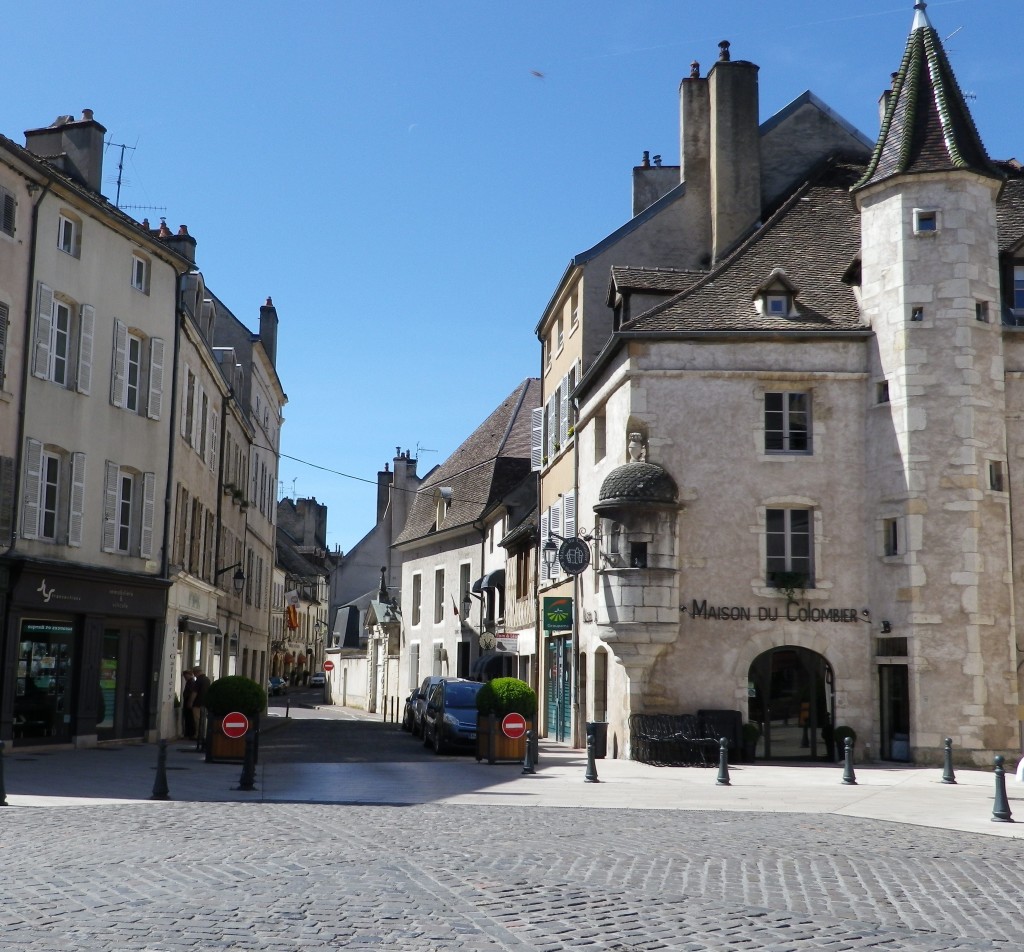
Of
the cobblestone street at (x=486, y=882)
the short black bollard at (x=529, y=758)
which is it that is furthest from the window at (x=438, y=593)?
the cobblestone street at (x=486, y=882)

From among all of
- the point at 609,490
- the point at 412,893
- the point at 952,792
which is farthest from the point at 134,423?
the point at 412,893

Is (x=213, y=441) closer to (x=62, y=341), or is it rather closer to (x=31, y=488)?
(x=62, y=341)

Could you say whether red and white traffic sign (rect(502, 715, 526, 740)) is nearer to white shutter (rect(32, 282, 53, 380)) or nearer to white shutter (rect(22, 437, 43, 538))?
white shutter (rect(22, 437, 43, 538))

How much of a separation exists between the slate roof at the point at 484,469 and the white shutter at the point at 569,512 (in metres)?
11.0

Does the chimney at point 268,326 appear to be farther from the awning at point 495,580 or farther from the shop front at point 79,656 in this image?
the shop front at point 79,656

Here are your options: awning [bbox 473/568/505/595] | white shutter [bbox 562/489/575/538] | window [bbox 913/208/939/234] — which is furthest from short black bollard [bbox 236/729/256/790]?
awning [bbox 473/568/505/595]

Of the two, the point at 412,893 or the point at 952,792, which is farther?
the point at 952,792

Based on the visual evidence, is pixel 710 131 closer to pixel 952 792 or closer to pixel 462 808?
pixel 952 792

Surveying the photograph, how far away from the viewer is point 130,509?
25.4 metres

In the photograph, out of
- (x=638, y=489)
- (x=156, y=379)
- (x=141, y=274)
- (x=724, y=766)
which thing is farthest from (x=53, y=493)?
(x=724, y=766)

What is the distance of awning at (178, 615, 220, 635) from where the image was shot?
92.2 feet

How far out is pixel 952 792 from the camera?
17562 millimetres

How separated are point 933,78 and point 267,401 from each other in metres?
29.9

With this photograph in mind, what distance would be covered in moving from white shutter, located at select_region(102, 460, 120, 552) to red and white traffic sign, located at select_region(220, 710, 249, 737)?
6.44 m
